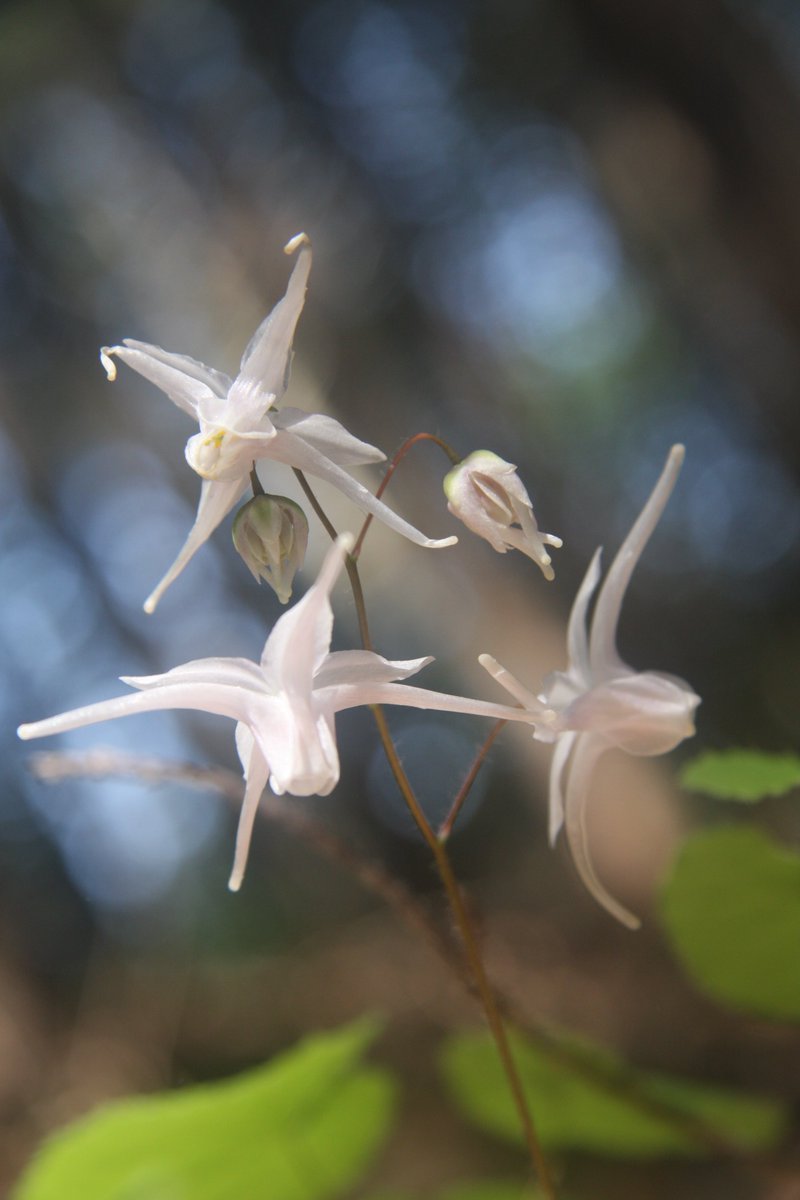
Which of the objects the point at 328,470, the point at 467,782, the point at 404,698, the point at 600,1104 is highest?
the point at 328,470

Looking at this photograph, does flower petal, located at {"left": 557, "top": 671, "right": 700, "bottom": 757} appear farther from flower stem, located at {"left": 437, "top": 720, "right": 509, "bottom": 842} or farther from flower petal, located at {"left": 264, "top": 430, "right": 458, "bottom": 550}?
flower petal, located at {"left": 264, "top": 430, "right": 458, "bottom": 550}

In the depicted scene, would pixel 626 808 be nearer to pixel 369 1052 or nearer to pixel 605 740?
pixel 369 1052

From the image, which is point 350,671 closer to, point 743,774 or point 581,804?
point 581,804

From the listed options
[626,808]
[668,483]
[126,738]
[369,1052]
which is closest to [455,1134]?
[369,1052]

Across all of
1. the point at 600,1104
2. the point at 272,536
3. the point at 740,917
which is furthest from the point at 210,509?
the point at 600,1104

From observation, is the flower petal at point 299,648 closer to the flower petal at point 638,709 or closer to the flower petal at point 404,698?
the flower petal at point 404,698

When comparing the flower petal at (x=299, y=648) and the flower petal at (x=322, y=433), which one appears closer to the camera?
the flower petal at (x=299, y=648)

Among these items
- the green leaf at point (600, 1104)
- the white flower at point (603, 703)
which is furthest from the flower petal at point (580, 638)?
the green leaf at point (600, 1104)
